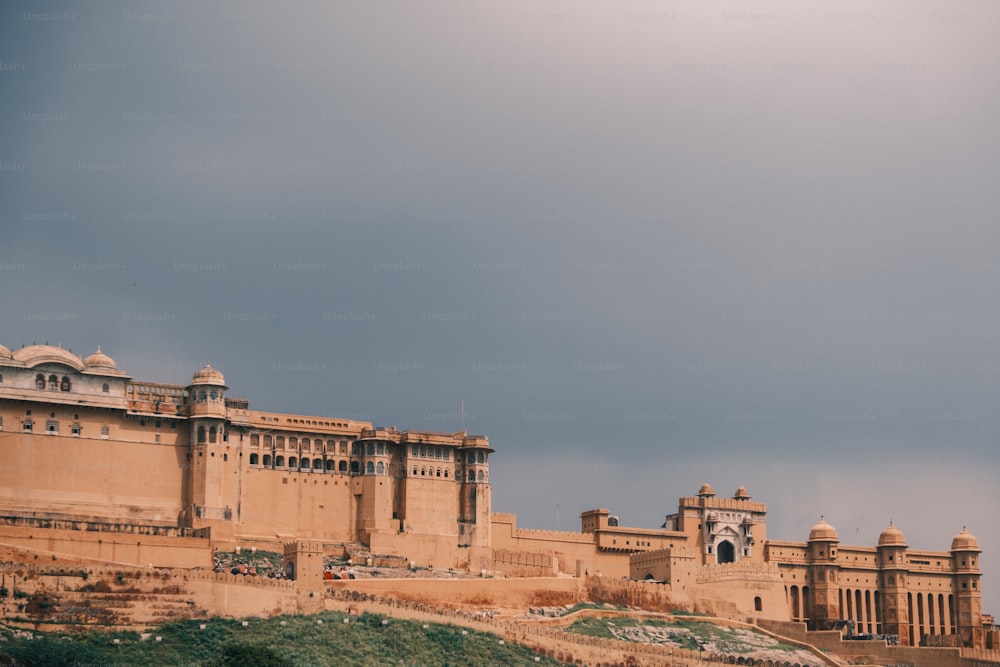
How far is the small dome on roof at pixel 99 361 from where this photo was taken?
97438 mm

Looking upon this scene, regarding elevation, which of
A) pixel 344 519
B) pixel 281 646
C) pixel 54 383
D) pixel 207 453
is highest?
pixel 54 383

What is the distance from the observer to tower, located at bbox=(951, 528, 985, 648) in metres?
122

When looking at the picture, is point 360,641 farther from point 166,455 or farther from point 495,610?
point 166,455

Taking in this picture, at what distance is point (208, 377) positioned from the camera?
328ft

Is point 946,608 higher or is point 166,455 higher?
point 166,455

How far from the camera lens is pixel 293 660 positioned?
76250mm

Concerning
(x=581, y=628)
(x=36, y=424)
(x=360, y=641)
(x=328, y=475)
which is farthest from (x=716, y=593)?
(x=36, y=424)

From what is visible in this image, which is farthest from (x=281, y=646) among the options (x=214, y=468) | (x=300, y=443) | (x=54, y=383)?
(x=300, y=443)

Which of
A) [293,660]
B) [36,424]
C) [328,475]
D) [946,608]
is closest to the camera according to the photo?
[293,660]

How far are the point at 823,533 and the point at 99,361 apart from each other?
5136 centimetres

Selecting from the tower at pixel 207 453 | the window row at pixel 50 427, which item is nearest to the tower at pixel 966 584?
the tower at pixel 207 453

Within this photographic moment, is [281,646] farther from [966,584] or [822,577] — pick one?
[966,584]

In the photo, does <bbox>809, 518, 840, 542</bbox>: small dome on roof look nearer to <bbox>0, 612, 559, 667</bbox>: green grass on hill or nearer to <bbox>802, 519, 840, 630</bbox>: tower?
<bbox>802, 519, 840, 630</bbox>: tower

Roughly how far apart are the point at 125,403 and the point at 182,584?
63.1 feet
